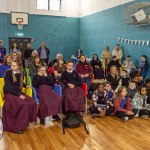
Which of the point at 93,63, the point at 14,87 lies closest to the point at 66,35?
the point at 93,63

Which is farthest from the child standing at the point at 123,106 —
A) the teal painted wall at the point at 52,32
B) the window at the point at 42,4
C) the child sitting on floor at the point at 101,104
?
the window at the point at 42,4

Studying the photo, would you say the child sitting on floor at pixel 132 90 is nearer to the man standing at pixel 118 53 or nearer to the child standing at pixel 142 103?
the child standing at pixel 142 103

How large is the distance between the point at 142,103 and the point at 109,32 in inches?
198

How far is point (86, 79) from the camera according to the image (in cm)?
535

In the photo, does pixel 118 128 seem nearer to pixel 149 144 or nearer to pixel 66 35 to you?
pixel 149 144

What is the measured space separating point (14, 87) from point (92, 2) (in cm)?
784

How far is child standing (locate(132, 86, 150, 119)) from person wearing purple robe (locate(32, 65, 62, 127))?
5.20 feet

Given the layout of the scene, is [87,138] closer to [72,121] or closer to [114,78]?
[72,121]

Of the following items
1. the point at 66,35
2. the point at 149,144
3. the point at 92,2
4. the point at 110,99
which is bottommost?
the point at 149,144

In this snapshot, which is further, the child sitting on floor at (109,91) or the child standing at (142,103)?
the child sitting on floor at (109,91)

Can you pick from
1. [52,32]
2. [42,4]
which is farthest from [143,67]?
[42,4]

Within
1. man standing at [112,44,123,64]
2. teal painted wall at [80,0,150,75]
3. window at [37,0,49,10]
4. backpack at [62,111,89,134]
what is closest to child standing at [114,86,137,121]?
backpack at [62,111,89,134]

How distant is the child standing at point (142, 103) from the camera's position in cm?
442

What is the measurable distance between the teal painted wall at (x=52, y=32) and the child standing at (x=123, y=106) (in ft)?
24.5
